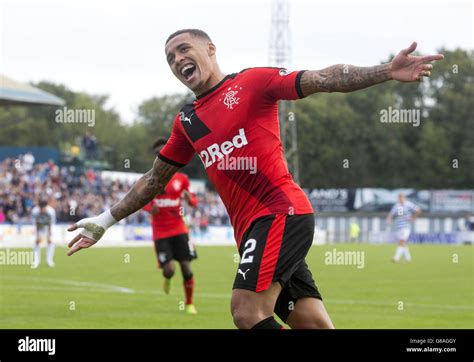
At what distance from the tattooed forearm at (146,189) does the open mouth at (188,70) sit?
3.13ft

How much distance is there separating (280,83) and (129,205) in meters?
1.99

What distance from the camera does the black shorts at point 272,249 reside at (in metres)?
6.38

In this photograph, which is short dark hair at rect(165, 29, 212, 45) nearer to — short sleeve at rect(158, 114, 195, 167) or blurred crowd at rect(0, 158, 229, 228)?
short sleeve at rect(158, 114, 195, 167)

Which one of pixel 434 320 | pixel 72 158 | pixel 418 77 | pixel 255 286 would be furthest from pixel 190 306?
pixel 72 158

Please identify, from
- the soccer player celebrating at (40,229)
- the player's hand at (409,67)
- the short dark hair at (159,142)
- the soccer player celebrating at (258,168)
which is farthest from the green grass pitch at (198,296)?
the player's hand at (409,67)

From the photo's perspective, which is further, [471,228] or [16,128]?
[16,128]

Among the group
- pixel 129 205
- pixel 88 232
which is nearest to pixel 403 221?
pixel 129 205

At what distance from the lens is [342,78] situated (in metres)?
6.04

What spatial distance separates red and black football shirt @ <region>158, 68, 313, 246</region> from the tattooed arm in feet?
2.73

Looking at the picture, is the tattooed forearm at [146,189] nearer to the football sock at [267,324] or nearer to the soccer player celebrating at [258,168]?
the soccer player celebrating at [258,168]

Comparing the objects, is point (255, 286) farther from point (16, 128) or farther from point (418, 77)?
point (16, 128)

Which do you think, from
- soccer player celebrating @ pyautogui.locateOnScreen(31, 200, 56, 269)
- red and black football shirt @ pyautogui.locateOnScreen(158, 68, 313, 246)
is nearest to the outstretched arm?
red and black football shirt @ pyautogui.locateOnScreen(158, 68, 313, 246)
